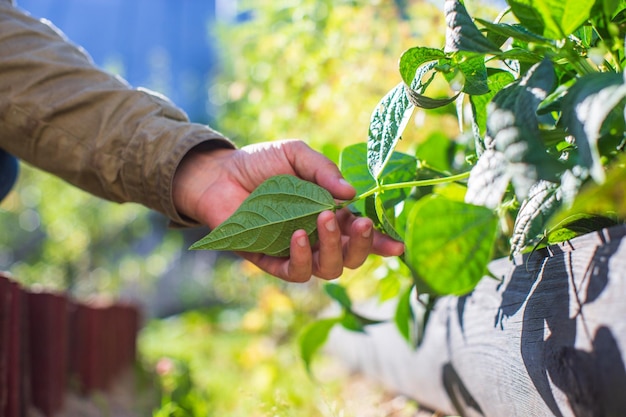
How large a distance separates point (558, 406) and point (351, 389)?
2.31 m

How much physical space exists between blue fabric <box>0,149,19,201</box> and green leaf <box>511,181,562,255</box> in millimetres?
1481

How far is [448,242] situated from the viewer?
2.13ft

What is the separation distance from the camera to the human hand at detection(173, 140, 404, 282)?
1.06 m

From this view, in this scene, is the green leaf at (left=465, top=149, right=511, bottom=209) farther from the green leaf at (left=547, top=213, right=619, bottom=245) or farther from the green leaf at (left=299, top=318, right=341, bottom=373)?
the green leaf at (left=299, top=318, right=341, bottom=373)

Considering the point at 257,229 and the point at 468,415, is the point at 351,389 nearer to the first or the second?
the point at 468,415

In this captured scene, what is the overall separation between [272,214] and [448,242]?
379mm

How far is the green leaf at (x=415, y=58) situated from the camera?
2.76 feet

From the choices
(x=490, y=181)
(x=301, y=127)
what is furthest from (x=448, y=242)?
(x=301, y=127)

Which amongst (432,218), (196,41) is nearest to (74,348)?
(432,218)

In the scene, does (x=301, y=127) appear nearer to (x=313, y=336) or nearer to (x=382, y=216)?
(x=313, y=336)

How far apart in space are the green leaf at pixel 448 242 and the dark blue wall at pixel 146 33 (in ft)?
51.4

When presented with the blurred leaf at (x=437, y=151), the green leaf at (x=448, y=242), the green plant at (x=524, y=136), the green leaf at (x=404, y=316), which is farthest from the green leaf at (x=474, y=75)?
the green leaf at (x=404, y=316)

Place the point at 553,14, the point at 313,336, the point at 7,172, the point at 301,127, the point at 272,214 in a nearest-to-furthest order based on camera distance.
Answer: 1. the point at 553,14
2. the point at 272,214
3. the point at 313,336
4. the point at 7,172
5. the point at 301,127

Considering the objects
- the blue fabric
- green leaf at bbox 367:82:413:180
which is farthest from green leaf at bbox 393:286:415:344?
the blue fabric
